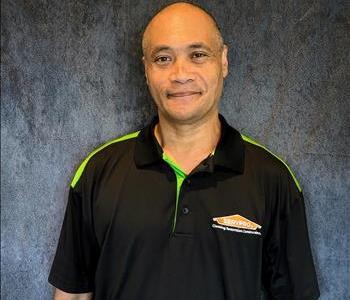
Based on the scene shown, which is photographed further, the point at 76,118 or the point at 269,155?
the point at 76,118

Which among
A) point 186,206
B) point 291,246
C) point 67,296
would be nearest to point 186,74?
point 186,206

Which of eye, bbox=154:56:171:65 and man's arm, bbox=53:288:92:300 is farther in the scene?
man's arm, bbox=53:288:92:300

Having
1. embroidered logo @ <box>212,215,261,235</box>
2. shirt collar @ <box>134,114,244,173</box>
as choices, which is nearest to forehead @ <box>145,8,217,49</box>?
shirt collar @ <box>134,114,244,173</box>

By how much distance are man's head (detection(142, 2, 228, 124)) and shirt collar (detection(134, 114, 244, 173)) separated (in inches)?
3.8

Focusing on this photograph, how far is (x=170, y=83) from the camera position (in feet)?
3.70

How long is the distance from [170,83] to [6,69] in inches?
26.1

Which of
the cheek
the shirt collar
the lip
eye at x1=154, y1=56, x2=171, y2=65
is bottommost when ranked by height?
the shirt collar

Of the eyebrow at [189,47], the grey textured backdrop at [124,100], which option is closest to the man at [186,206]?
the eyebrow at [189,47]

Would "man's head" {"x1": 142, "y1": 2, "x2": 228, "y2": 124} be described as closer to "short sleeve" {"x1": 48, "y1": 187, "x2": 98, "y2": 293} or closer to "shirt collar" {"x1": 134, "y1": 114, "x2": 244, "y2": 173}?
"shirt collar" {"x1": 134, "y1": 114, "x2": 244, "y2": 173}

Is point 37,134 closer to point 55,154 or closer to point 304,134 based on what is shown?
point 55,154

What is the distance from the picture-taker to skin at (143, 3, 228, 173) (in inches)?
44.2

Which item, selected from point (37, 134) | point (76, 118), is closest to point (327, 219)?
point (76, 118)

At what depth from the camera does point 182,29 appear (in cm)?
113

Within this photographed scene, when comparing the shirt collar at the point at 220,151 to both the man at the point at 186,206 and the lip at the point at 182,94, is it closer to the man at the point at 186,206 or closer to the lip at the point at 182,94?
the man at the point at 186,206
